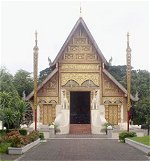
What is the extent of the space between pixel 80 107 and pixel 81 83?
28.7ft

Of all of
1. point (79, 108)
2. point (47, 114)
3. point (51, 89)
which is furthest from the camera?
point (79, 108)

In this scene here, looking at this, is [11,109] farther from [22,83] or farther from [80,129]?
[22,83]

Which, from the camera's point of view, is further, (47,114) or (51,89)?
(51,89)

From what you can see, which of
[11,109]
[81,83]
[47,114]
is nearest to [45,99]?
[47,114]

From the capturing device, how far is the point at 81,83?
3856 centimetres

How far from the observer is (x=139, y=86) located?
51.7m

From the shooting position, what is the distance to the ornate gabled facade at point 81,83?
3850cm

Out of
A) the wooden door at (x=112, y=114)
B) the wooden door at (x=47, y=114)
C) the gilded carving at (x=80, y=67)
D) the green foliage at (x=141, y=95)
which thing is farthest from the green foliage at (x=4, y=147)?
the green foliage at (x=141, y=95)

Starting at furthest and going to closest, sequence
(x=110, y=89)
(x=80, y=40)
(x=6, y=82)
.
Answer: (x=6, y=82)
(x=80, y=40)
(x=110, y=89)

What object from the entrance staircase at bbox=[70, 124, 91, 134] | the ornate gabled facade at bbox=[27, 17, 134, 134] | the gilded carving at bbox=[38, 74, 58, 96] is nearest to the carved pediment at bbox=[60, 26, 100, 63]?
the ornate gabled facade at bbox=[27, 17, 134, 134]

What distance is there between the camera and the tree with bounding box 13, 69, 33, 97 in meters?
51.9

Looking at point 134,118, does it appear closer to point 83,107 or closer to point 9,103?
point 83,107

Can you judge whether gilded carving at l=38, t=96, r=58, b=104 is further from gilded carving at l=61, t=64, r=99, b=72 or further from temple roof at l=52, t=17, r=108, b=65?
temple roof at l=52, t=17, r=108, b=65

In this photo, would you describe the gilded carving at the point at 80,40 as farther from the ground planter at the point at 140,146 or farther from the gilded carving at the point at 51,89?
the ground planter at the point at 140,146
